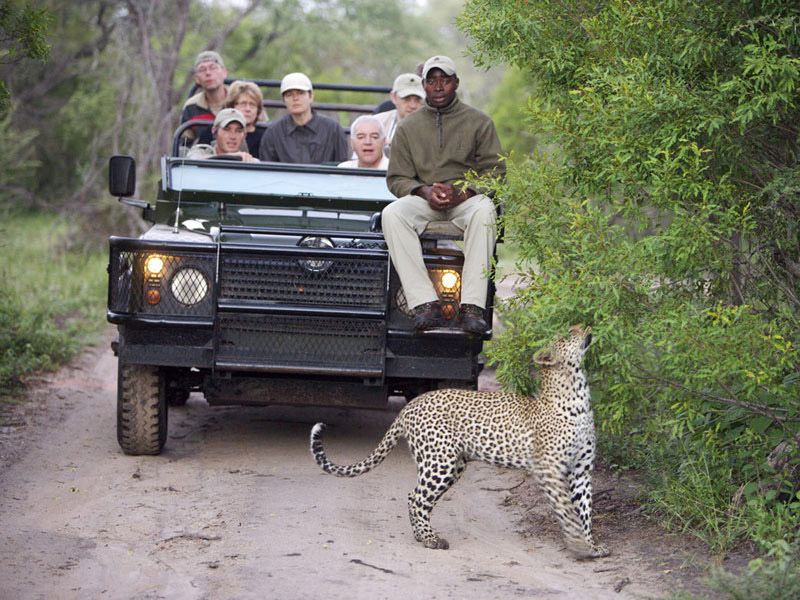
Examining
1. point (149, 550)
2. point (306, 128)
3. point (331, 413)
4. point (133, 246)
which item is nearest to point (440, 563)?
point (149, 550)

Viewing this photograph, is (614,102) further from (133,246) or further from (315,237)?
(133,246)

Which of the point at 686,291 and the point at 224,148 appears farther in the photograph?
the point at 224,148

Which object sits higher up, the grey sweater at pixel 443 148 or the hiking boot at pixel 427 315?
the grey sweater at pixel 443 148

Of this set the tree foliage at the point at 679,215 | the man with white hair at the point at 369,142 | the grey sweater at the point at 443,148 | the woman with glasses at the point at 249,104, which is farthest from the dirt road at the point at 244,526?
the woman with glasses at the point at 249,104

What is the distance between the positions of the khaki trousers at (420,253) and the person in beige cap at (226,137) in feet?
7.61

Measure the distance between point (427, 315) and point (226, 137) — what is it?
2.95 metres

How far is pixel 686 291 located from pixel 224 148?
4163 mm

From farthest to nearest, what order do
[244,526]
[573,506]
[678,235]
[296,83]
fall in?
[296,83] → [244,526] → [573,506] → [678,235]

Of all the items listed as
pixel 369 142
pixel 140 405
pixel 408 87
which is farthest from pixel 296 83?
pixel 140 405

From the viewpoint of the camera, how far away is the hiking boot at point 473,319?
5.93m

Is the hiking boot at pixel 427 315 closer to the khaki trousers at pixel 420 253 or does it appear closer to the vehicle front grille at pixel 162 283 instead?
the khaki trousers at pixel 420 253

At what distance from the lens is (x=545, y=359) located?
4875 mm

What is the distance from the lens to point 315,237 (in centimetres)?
621

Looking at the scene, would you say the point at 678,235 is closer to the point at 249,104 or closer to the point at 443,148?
the point at 443,148
